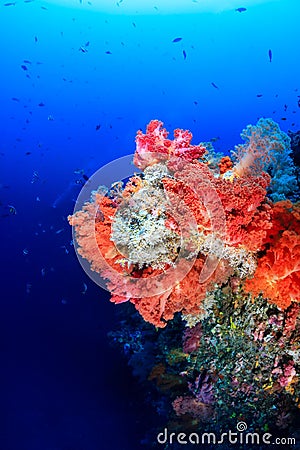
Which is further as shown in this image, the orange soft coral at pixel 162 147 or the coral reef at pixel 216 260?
the orange soft coral at pixel 162 147

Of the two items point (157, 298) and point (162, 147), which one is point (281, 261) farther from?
point (162, 147)

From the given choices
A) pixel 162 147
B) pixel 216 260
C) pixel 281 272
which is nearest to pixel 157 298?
pixel 216 260

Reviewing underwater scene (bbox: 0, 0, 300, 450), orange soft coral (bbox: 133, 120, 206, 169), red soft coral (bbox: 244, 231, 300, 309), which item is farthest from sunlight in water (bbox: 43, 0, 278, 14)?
red soft coral (bbox: 244, 231, 300, 309)

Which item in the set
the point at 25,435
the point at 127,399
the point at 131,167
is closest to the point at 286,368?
the point at 131,167

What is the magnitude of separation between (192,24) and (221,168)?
104 metres

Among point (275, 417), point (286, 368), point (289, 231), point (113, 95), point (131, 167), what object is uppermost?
point (113, 95)

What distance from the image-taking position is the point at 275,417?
4492mm

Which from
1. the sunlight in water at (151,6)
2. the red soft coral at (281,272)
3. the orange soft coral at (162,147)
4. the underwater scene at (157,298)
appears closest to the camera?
the red soft coral at (281,272)

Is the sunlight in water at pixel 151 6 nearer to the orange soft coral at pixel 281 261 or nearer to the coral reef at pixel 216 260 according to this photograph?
the coral reef at pixel 216 260

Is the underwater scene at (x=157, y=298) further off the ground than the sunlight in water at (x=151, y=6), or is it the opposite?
the sunlight in water at (x=151, y=6)

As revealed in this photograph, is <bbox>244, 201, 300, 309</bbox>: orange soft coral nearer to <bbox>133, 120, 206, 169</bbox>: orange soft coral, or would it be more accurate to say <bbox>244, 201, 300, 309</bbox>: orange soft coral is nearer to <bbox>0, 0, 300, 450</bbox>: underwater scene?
<bbox>0, 0, 300, 450</bbox>: underwater scene

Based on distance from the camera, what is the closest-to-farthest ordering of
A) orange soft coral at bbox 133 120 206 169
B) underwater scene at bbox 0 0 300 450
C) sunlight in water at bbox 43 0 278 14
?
underwater scene at bbox 0 0 300 450 < orange soft coral at bbox 133 120 206 169 < sunlight in water at bbox 43 0 278 14

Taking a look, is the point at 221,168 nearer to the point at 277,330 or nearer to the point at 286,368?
the point at 277,330

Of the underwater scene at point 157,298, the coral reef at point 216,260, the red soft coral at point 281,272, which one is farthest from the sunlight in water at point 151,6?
the red soft coral at point 281,272
